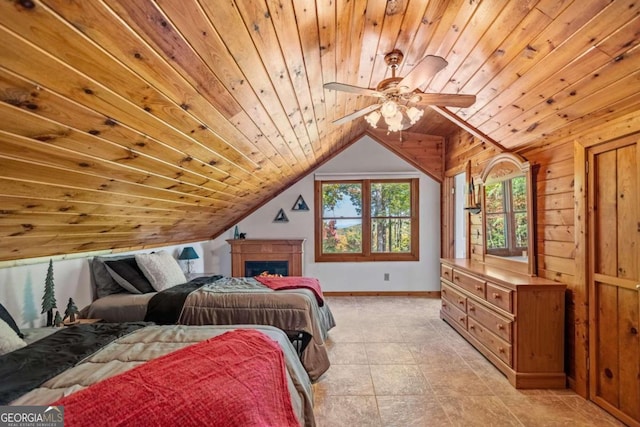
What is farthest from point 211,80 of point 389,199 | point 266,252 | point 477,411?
point 389,199

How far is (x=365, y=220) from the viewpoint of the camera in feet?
16.9

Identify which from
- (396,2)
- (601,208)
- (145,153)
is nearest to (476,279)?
(601,208)

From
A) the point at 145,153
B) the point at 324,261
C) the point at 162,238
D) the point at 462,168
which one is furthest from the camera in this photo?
the point at 324,261

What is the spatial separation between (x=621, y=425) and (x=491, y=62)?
8.37 feet

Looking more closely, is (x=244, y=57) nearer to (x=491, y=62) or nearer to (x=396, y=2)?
(x=396, y=2)

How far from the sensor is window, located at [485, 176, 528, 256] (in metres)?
2.89

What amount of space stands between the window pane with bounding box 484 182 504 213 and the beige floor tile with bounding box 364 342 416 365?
1.84 meters

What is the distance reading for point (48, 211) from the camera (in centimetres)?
175

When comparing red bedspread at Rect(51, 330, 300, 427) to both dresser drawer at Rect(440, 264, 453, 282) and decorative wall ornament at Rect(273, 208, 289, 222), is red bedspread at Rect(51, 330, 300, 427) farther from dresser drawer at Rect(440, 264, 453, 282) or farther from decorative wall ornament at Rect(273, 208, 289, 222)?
decorative wall ornament at Rect(273, 208, 289, 222)

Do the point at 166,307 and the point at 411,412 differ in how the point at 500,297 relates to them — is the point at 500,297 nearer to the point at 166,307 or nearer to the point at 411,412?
the point at 411,412

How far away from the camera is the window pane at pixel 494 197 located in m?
3.21

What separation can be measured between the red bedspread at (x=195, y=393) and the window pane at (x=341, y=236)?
12.3ft

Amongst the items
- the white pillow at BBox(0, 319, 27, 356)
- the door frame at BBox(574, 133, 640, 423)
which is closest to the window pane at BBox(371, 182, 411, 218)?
the door frame at BBox(574, 133, 640, 423)

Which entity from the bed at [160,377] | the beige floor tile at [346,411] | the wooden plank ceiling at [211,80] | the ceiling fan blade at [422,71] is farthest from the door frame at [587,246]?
the bed at [160,377]
